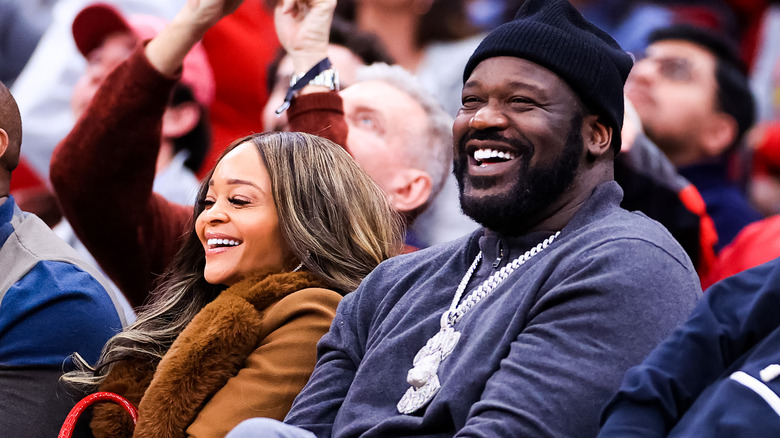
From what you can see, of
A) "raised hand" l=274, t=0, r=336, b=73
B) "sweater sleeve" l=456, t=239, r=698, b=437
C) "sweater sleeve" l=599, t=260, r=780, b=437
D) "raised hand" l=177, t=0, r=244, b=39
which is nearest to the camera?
"sweater sleeve" l=599, t=260, r=780, b=437

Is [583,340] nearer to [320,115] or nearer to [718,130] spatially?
[320,115]

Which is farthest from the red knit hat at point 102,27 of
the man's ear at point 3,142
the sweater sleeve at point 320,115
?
the man's ear at point 3,142

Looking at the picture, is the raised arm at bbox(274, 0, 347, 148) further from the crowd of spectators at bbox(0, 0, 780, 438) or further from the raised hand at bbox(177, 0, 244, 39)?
the raised hand at bbox(177, 0, 244, 39)

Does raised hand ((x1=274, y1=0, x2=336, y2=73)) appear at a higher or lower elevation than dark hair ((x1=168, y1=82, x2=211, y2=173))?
higher

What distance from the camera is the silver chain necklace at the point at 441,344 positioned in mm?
2297

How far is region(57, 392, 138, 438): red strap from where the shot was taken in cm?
277

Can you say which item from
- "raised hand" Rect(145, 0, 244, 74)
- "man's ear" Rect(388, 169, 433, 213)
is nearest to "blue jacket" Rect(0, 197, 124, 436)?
"raised hand" Rect(145, 0, 244, 74)

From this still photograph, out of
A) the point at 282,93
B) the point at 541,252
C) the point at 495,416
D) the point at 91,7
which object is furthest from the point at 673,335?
the point at 91,7

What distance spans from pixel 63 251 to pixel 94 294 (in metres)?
0.22

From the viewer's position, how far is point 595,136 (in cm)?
250

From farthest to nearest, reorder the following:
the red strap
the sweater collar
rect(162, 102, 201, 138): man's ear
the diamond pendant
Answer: rect(162, 102, 201, 138): man's ear → the red strap → the sweater collar → the diamond pendant

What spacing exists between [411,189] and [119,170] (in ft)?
3.67

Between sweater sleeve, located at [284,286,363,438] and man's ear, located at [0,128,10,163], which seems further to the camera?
man's ear, located at [0,128,10,163]

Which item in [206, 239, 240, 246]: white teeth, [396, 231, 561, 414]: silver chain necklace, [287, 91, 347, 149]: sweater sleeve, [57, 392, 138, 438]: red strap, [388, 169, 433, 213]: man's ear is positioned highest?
[396, 231, 561, 414]: silver chain necklace
